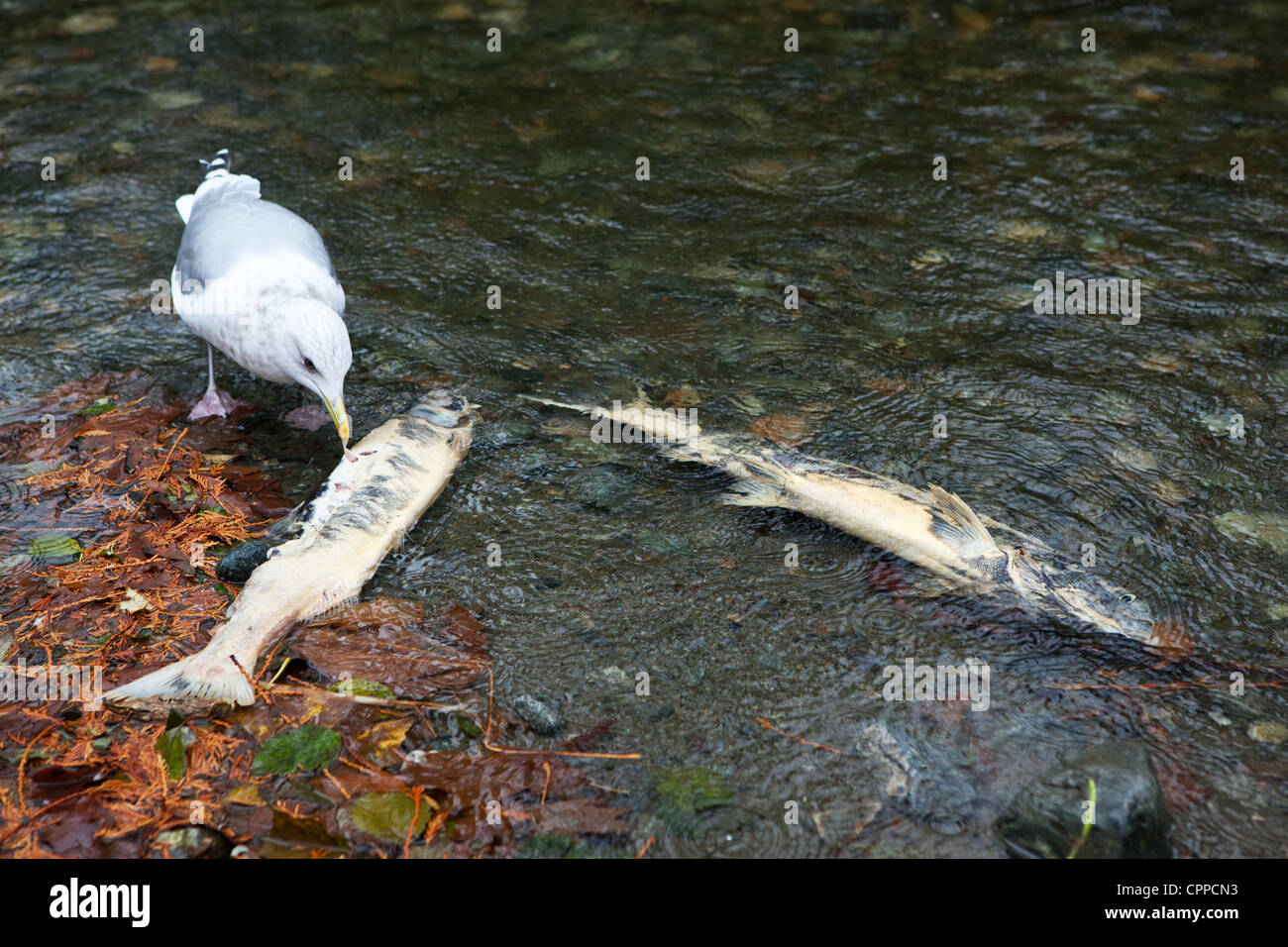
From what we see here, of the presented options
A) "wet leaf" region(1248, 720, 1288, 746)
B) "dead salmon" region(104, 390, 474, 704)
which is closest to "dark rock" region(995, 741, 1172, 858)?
"wet leaf" region(1248, 720, 1288, 746)

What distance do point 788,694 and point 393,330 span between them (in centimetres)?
292

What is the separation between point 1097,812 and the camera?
2.97 metres

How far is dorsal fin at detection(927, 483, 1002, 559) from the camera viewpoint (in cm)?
405

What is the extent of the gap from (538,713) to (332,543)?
1.06m

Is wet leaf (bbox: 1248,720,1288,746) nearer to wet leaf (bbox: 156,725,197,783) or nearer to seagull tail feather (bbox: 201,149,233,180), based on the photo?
wet leaf (bbox: 156,725,197,783)

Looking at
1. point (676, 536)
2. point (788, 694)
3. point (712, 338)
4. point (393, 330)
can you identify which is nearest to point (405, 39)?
point (393, 330)

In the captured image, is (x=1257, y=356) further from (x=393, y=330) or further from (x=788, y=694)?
(x=393, y=330)

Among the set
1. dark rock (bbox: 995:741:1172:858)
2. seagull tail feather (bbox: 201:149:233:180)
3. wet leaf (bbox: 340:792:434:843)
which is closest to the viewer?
dark rock (bbox: 995:741:1172:858)

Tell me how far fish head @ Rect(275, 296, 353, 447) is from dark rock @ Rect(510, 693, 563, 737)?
1391 millimetres

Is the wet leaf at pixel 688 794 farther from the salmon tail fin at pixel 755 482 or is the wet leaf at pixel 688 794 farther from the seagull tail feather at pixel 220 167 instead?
the seagull tail feather at pixel 220 167

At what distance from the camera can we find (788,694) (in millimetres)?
3635

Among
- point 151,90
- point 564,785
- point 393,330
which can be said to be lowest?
point 564,785

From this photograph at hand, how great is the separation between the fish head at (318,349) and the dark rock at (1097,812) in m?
2.74

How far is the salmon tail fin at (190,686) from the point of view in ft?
11.4
